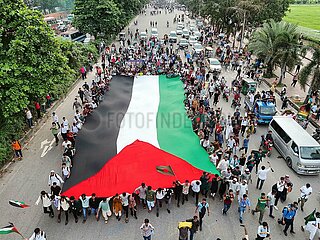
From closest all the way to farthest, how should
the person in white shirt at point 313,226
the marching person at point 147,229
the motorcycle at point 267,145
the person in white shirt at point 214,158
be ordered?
the marching person at point 147,229 → the person in white shirt at point 313,226 → the person in white shirt at point 214,158 → the motorcycle at point 267,145

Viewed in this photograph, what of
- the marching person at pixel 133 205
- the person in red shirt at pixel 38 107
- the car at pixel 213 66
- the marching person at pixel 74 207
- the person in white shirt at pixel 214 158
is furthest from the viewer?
the car at pixel 213 66

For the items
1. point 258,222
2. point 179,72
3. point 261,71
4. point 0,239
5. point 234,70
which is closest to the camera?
point 0,239

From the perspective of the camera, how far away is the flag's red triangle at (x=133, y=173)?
36.7 feet

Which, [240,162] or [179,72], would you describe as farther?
[179,72]

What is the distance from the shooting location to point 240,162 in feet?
44.0

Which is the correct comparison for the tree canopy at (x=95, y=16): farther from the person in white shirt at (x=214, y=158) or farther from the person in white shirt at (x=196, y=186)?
the person in white shirt at (x=196, y=186)

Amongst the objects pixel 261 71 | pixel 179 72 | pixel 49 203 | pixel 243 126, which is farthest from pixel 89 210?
pixel 261 71

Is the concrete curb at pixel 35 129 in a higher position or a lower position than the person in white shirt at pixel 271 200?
lower

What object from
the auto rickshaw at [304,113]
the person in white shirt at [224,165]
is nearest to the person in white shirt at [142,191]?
the person in white shirt at [224,165]

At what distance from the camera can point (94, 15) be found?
37.2 metres

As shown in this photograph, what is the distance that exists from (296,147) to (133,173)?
8034mm

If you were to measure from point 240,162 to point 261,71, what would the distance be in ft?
60.1

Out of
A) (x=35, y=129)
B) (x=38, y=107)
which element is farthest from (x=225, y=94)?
(x=35, y=129)

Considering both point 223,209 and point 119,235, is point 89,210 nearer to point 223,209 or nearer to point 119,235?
point 119,235
